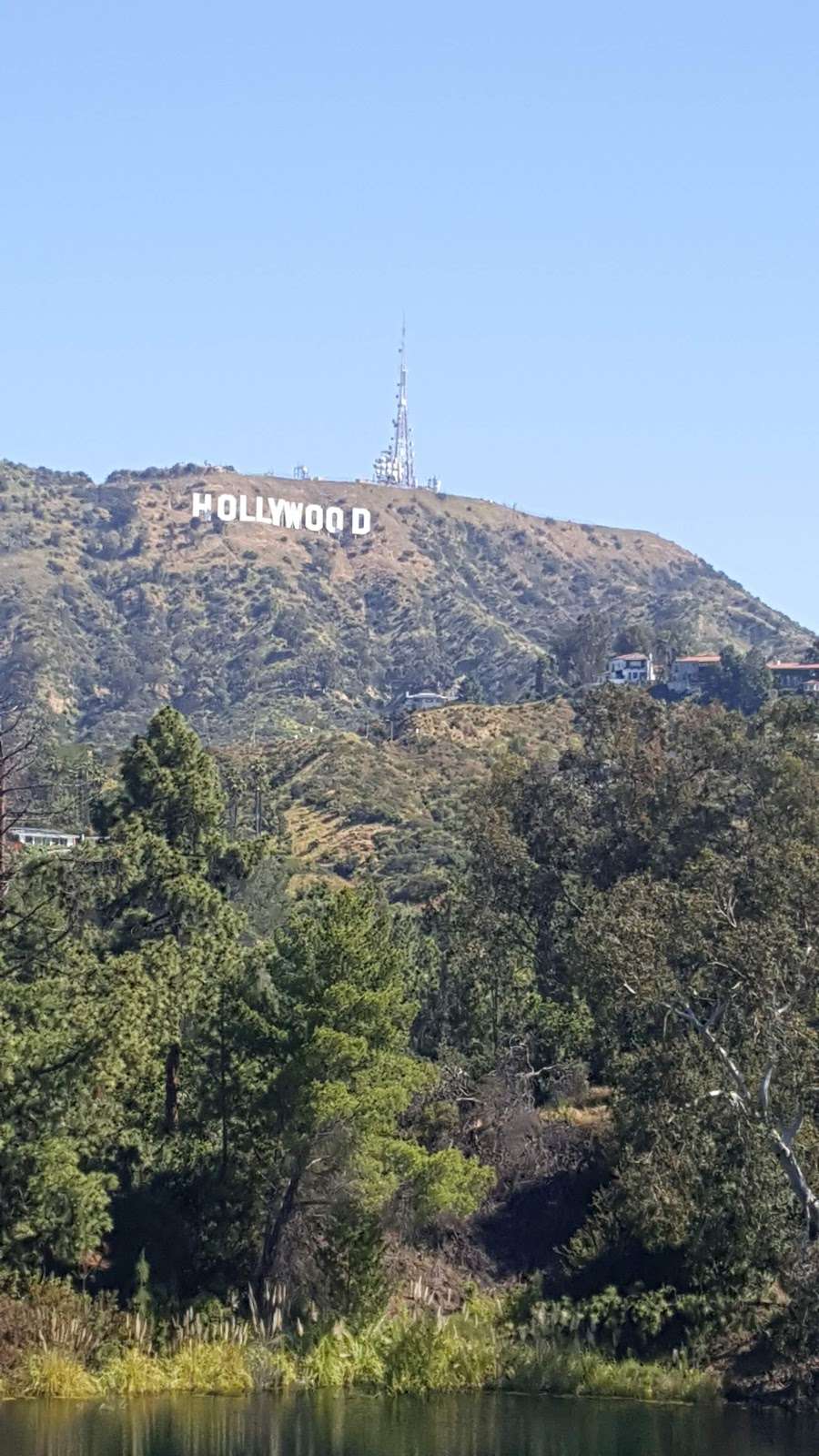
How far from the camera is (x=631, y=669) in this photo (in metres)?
185

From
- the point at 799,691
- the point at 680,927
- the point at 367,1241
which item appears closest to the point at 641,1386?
the point at 367,1241

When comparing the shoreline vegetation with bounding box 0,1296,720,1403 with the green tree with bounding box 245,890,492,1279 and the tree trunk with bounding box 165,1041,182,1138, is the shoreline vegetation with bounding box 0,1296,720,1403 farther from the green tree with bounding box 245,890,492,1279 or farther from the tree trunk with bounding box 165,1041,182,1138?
the tree trunk with bounding box 165,1041,182,1138

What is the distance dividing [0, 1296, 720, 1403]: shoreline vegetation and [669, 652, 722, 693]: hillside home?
422 feet

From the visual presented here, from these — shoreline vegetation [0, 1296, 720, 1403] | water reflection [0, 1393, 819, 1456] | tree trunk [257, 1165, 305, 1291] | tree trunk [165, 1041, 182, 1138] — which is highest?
tree trunk [165, 1041, 182, 1138]

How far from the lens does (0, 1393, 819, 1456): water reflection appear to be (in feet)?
124

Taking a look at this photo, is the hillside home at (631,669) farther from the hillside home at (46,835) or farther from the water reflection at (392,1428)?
the water reflection at (392,1428)

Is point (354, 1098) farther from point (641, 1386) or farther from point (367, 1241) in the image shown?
point (641, 1386)

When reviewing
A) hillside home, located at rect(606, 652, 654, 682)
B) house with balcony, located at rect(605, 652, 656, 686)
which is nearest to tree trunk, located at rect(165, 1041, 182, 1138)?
house with balcony, located at rect(605, 652, 656, 686)

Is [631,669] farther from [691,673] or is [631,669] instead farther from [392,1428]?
[392,1428]

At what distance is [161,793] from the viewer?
181ft

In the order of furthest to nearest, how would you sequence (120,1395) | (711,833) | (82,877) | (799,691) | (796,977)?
(799,691)
(711,833)
(82,877)
(796,977)
(120,1395)

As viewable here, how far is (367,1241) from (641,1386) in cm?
655

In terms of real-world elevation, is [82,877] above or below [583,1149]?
above

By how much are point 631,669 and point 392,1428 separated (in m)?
147
